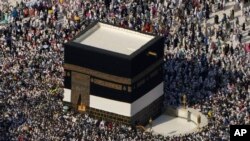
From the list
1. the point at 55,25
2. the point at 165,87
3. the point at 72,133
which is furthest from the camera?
the point at 55,25

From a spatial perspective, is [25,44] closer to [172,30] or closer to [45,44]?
[45,44]

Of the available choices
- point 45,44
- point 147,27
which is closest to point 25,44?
point 45,44

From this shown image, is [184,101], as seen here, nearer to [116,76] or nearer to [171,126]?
[171,126]

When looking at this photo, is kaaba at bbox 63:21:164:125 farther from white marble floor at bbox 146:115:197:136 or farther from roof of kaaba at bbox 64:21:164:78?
white marble floor at bbox 146:115:197:136

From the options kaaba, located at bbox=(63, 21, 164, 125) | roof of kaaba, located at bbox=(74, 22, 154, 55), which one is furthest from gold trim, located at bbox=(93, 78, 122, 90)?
roof of kaaba, located at bbox=(74, 22, 154, 55)

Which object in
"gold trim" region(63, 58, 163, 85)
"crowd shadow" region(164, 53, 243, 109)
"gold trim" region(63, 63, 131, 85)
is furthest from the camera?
"crowd shadow" region(164, 53, 243, 109)

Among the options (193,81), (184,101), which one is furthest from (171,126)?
(193,81)
